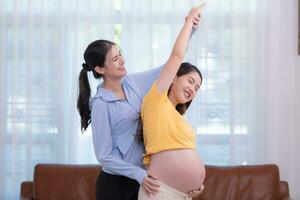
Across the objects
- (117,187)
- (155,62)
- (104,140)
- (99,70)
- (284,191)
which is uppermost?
(155,62)

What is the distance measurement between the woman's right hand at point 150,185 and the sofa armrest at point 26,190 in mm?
1504

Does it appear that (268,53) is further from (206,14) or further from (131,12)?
(131,12)

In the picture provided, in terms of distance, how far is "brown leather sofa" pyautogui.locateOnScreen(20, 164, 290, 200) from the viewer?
2895 mm

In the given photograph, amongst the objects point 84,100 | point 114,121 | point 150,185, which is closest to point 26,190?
point 84,100

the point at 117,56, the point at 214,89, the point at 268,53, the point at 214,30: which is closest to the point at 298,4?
the point at 268,53

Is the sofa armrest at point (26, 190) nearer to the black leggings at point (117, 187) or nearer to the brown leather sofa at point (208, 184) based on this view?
the brown leather sofa at point (208, 184)

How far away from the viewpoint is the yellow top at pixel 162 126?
1577 millimetres

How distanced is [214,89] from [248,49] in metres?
0.35

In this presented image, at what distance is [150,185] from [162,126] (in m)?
0.21

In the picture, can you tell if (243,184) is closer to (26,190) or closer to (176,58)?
(26,190)

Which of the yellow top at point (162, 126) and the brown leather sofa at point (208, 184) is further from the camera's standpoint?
the brown leather sofa at point (208, 184)

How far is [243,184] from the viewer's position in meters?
2.94

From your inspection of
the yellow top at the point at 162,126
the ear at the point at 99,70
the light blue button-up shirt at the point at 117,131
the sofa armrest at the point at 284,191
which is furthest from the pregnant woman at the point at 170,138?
the sofa armrest at the point at 284,191

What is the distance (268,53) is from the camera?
3.12 m
